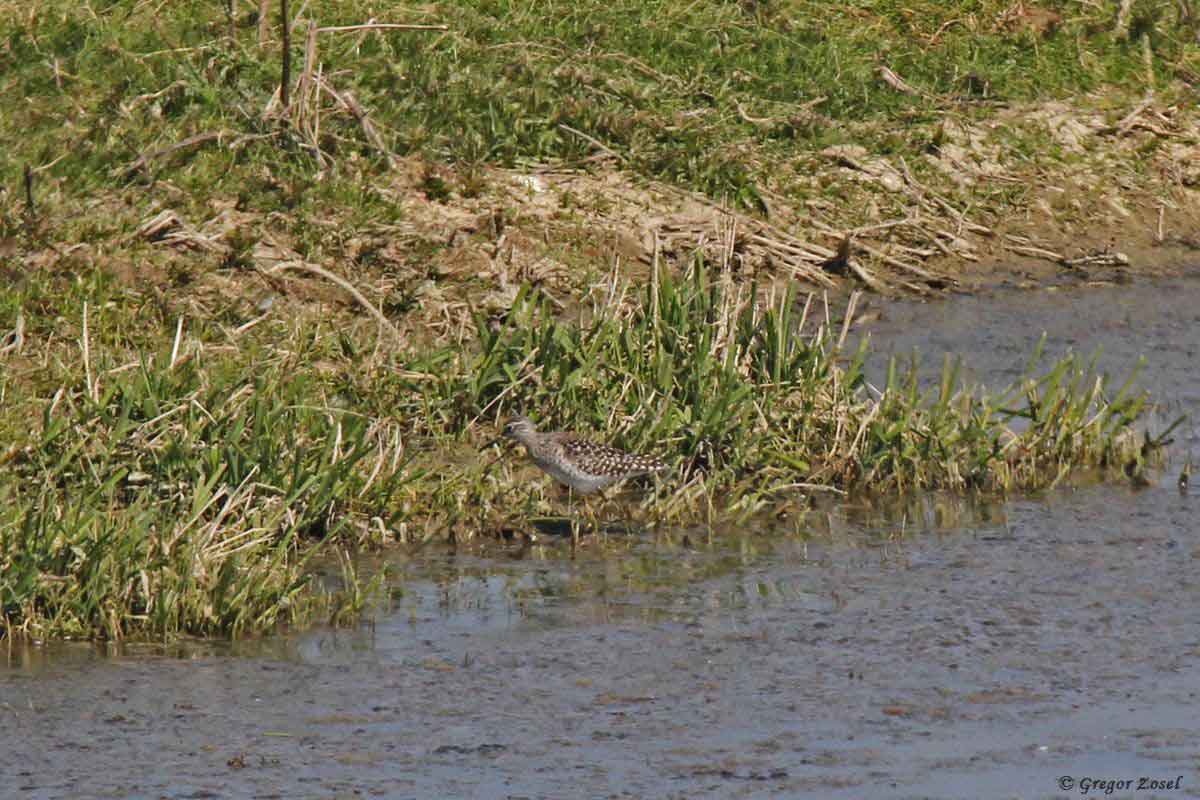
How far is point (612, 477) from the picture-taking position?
9859 mm

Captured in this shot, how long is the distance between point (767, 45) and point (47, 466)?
25.5ft

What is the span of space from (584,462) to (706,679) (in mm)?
2096

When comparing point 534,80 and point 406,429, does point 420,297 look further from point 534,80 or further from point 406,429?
point 534,80

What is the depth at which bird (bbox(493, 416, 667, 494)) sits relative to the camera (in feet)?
32.3

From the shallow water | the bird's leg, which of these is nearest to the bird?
the bird's leg

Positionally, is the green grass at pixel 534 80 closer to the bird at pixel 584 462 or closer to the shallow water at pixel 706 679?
the bird at pixel 584 462

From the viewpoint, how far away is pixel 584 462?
984cm

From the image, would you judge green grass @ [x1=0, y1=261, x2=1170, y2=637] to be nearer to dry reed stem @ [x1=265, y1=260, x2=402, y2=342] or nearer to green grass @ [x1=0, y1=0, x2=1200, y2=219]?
dry reed stem @ [x1=265, y1=260, x2=402, y2=342]

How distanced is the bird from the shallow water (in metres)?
0.31

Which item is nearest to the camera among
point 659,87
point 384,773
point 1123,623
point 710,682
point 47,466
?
point 384,773

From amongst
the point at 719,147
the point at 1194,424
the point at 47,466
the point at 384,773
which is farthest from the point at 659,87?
the point at 384,773

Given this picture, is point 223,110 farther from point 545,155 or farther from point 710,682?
point 710,682

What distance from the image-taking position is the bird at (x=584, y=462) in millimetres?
9844

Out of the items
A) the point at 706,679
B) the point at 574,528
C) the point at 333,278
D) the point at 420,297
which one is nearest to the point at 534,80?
the point at 420,297
